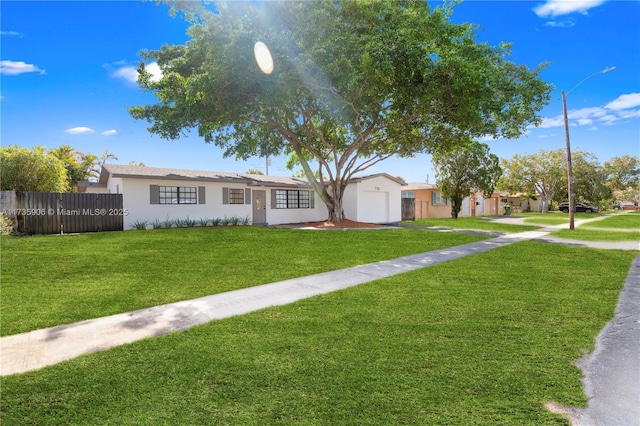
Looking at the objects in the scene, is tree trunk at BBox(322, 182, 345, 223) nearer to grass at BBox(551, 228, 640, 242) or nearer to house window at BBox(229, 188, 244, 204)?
house window at BBox(229, 188, 244, 204)

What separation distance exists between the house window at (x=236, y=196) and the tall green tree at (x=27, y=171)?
14.3 m

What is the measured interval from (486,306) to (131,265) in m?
7.57

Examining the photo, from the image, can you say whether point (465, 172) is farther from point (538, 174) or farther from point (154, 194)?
point (538, 174)

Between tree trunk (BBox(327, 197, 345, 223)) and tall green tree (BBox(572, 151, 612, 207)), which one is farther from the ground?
tall green tree (BBox(572, 151, 612, 207))

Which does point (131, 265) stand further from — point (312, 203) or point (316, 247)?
point (312, 203)

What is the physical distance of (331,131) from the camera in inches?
880

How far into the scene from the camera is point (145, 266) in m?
8.12

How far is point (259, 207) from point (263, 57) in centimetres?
1049

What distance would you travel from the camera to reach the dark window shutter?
17.4 m

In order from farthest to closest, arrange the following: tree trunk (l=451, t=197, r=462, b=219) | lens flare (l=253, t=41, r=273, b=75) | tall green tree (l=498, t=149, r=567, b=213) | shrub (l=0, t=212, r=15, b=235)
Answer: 1. tall green tree (l=498, t=149, r=567, b=213)
2. tree trunk (l=451, t=197, r=462, b=219)
3. shrub (l=0, t=212, r=15, b=235)
4. lens flare (l=253, t=41, r=273, b=75)

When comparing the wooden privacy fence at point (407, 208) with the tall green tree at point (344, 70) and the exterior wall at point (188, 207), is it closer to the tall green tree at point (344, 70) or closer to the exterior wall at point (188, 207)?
the exterior wall at point (188, 207)

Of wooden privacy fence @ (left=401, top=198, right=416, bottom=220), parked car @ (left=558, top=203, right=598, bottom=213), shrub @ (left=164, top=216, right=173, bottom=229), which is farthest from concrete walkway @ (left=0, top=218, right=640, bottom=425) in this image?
parked car @ (left=558, top=203, right=598, bottom=213)

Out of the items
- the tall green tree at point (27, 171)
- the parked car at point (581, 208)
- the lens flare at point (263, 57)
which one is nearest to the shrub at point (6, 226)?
the lens flare at point (263, 57)

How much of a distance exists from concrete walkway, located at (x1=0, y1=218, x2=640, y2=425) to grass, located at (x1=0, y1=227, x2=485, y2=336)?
1.27 feet
